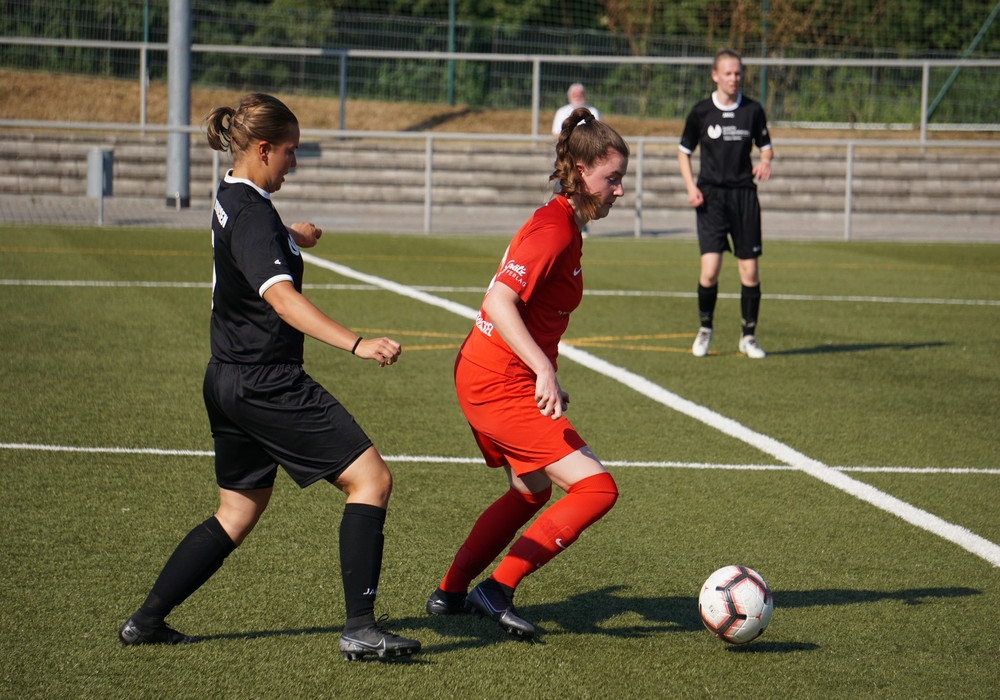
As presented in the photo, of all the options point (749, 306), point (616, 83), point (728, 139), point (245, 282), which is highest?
point (616, 83)

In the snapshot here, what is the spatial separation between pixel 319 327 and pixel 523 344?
662 mm

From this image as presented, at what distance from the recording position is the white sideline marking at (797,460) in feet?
16.8

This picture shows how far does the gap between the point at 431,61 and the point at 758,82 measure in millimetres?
7362

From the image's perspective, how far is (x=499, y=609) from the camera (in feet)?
13.2

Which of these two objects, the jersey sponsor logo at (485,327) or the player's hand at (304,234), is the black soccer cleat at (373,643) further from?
the player's hand at (304,234)

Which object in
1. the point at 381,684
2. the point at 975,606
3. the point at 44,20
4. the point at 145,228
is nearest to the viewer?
the point at 381,684

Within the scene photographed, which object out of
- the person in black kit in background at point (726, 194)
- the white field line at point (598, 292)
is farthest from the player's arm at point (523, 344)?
the white field line at point (598, 292)

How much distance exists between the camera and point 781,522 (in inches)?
209

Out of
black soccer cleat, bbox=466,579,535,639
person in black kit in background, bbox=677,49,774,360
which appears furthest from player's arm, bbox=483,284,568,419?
person in black kit in background, bbox=677,49,774,360

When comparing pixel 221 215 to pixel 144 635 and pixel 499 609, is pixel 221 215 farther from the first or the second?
pixel 499 609

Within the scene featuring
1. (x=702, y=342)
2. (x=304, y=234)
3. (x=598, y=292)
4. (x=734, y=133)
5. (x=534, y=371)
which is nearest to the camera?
(x=534, y=371)

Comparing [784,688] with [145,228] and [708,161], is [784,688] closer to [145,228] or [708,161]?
[708,161]

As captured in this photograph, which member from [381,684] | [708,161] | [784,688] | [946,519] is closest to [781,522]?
[946,519]

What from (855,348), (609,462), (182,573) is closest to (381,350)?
(182,573)
